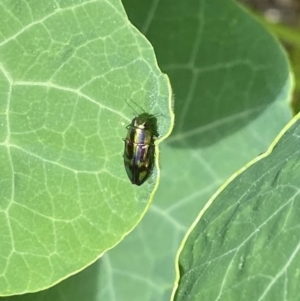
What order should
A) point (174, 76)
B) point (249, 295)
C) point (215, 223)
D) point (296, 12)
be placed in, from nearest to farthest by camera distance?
point (249, 295), point (215, 223), point (174, 76), point (296, 12)

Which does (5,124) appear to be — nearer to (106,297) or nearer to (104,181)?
(104,181)

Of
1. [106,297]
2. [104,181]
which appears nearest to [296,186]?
[104,181]

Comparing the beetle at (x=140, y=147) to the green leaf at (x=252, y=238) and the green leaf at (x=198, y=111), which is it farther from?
the green leaf at (x=198, y=111)

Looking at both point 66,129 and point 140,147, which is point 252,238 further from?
point 66,129

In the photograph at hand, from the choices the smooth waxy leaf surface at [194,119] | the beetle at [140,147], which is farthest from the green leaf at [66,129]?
the smooth waxy leaf surface at [194,119]

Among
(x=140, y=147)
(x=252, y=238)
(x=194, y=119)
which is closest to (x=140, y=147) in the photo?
(x=140, y=147)

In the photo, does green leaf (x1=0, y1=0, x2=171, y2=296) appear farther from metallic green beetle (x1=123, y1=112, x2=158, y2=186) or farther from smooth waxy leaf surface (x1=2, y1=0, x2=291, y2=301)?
smooth waxy leaf surface (x1=2, y1=0, x2=291, y2=301)

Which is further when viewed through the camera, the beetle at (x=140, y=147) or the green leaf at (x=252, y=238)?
the beetle at (x=140, y=147)
